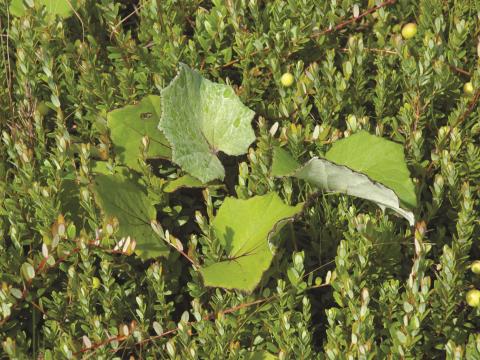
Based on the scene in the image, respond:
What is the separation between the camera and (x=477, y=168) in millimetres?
2678

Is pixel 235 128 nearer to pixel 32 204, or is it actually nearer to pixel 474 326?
pixel 32 204

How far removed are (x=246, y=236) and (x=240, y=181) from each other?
0.73 feet

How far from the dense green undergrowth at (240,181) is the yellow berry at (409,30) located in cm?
1

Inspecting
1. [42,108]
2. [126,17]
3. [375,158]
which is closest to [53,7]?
[126,17]

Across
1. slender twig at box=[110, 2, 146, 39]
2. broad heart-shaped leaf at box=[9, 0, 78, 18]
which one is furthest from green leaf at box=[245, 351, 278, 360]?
broad heart-shaped leaf at box=[9, 0, 78, 18]

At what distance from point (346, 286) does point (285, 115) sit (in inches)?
31.1

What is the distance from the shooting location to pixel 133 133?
2732 millimetres

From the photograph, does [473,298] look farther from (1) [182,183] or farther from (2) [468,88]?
(1) [182,183]

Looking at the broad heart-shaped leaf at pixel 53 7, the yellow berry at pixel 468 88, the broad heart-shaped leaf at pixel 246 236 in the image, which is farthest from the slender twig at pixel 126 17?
the yellow berry at pixel 468 88

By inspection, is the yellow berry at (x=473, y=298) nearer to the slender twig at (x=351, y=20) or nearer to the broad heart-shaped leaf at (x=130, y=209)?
the broad heart-shaped leaf at (x=130, y=209)

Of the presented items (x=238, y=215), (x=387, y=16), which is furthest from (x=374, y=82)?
(x=238, y=215)

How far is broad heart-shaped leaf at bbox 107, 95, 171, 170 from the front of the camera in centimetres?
271

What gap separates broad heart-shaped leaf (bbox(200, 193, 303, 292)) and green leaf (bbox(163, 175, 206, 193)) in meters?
0.17

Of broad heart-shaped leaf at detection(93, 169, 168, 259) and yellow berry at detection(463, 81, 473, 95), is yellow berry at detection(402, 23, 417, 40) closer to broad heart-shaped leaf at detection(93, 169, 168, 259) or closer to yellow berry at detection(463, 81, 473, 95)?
yellow berry at detection(463, 81, 473, 95)
